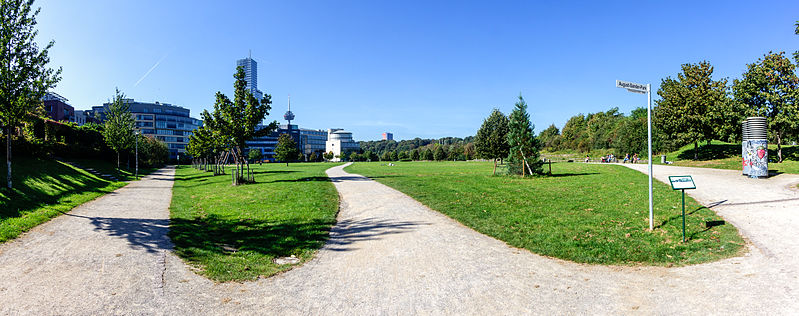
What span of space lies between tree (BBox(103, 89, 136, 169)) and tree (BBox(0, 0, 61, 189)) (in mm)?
19765

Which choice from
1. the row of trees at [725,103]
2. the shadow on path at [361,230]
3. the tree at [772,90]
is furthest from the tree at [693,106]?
the shadow on path at [361,230]

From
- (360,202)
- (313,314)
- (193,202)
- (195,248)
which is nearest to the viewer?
(313,314)

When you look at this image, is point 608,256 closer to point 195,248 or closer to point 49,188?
point 195,248

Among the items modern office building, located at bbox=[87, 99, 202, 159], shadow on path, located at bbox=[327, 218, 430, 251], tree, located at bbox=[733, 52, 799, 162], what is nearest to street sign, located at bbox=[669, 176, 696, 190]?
shadow on path, located at bbox=[327, 218, 430, 251]

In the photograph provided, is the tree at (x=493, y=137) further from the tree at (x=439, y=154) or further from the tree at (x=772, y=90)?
the tree at (x=439, y=154)

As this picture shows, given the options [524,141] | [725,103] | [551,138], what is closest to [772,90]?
[725,103]

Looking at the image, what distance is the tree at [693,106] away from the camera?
33656mm

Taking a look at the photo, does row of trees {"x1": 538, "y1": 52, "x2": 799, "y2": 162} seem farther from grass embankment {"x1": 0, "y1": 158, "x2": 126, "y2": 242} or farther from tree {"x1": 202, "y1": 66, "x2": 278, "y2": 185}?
grass embankment {"x1": 0, "y1": 158, "x2": 126, "y2": 242}

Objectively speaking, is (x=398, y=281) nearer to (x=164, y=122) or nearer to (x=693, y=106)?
(x=693, y=106)

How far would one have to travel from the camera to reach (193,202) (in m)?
15.7

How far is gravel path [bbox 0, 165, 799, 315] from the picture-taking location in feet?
15.6

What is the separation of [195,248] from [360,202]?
7.07 m

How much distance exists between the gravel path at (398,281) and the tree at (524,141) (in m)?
16.2

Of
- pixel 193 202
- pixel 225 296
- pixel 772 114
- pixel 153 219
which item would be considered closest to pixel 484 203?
pixel 225 296
